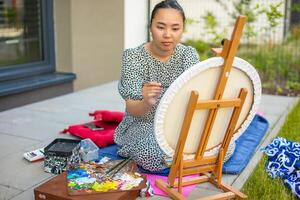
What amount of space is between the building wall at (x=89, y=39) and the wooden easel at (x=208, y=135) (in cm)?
370

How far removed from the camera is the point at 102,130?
3539 millimetres

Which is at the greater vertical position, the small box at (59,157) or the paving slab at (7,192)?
the small box at (59,157)

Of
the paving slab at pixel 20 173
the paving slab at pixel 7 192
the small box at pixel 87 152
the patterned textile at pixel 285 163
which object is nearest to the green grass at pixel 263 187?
the patterned textile at pixel 285 163

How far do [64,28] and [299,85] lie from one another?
3477 millimetres

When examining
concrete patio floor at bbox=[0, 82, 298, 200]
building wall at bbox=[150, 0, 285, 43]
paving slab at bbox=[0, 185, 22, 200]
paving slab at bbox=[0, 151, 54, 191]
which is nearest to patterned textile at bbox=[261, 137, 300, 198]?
concrete patio floor at bbox=[0, 82, 298, 200]

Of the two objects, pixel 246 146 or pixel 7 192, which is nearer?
pixel 7 192

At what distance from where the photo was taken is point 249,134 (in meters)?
3.67

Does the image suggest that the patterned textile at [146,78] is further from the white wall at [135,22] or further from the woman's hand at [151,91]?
the white wall at [135,22]

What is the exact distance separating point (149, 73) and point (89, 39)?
3.41 metres

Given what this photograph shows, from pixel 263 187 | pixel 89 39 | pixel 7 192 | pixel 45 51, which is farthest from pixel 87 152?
pixel 89 39

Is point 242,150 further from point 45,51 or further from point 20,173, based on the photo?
point 45,51

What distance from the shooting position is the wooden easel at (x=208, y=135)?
6.51ft

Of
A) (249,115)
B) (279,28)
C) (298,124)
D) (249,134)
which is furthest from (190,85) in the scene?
(279,28)

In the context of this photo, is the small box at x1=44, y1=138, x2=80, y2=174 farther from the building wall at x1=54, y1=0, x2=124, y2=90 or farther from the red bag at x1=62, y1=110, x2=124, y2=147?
the building wall at x1=54, y1=0, x2=124, y2=90
